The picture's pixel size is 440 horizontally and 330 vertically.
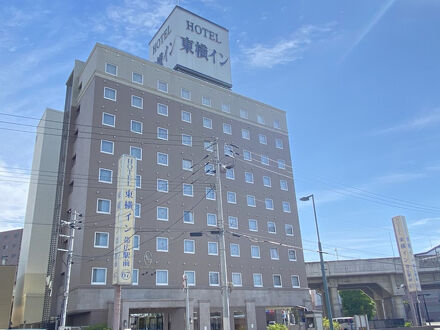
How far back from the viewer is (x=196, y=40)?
190 feet

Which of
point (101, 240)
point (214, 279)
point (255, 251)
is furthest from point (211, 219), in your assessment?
point (101, 240)

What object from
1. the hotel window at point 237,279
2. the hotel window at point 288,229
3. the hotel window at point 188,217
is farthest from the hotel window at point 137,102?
the hotel window at point 288,229

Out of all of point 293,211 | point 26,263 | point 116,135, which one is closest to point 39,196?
point 26,263

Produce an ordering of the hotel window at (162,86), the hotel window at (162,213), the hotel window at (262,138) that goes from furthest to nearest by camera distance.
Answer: the hotel window at (262,138), the hotel window at (162,86), the hotel window at (162,213)

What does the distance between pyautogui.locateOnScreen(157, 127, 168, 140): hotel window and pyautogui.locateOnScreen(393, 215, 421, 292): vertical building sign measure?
3578cm

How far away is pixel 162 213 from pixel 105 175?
731 centimetres

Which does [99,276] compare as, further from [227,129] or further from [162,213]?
[227,129]

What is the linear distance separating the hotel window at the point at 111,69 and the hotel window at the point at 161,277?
2255cm

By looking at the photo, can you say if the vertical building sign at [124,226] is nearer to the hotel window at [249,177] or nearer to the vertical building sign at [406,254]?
the hotel window at [249,177]

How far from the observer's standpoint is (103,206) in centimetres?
3962

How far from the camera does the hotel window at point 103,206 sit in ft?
129

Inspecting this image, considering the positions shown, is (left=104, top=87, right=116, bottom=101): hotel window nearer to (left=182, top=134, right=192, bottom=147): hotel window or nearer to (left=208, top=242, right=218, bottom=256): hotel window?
(left=182, top=134, right=192, bottom=147): hotel window

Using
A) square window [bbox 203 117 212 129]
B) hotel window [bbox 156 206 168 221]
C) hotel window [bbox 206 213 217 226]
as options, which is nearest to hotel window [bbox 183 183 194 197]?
hotel window [bbox 206 213 217 226]

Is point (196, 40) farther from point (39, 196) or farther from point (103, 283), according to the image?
point (103, 283)
